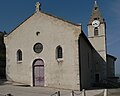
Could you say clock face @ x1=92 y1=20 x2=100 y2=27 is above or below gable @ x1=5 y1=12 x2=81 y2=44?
above

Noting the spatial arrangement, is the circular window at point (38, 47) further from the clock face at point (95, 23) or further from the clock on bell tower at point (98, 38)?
the clock face at point (95, 23)

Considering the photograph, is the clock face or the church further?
the clock face

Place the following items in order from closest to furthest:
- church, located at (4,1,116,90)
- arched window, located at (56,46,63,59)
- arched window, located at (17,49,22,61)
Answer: church, located at (4,1,116,90), arched window, located at (56,46,63,59), arched window, located at (17,49,22,61)

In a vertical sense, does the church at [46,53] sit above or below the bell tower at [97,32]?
below

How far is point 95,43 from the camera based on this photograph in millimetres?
43656

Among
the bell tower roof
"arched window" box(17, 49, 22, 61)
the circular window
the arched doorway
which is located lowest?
the arched doorway

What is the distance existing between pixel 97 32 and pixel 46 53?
18715mm

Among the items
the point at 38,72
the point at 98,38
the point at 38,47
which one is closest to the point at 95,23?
the point at 98,38

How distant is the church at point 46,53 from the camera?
26.0m

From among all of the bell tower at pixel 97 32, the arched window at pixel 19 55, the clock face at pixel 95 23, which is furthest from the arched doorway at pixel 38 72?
the clock face at pixel 95 23

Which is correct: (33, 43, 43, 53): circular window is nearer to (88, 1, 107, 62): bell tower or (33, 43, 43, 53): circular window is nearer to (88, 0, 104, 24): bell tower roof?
(88, 1, 107, 62): bell tower

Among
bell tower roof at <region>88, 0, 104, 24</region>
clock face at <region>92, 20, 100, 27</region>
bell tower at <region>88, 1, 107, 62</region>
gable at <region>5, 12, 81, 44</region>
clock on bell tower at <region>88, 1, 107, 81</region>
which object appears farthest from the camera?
bell tower roof at <region>88, 0, 104, 24</region>

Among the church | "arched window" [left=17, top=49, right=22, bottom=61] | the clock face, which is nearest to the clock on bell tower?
the clock face

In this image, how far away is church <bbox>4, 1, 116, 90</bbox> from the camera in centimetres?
2605
